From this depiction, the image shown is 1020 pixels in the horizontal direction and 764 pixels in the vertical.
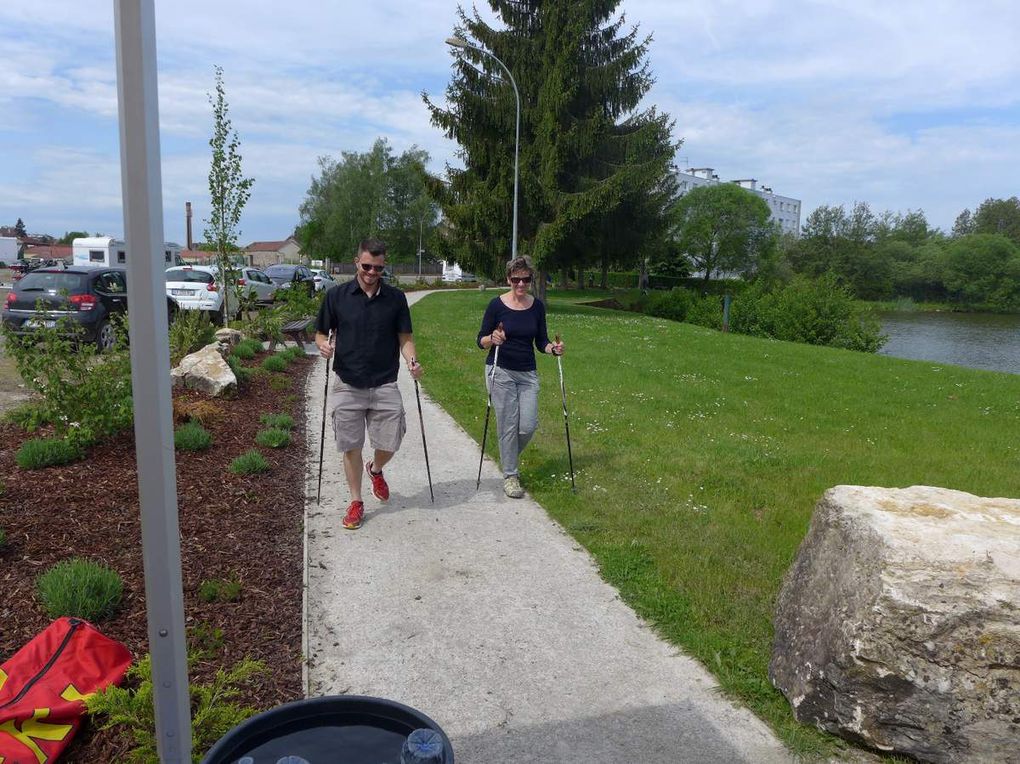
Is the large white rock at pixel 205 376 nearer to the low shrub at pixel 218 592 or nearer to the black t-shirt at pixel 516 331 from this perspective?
the black t-shirt at pixel 516 331

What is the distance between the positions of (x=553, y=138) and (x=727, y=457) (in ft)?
79.7

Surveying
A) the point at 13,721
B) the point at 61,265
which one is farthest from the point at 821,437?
the point at 61,265

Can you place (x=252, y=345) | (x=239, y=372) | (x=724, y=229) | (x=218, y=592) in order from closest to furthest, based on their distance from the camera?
(x=218, y=592) < (x=239, y=372) < (x=252, y=345) < (x=724, y=229)

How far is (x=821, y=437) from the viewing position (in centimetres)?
894

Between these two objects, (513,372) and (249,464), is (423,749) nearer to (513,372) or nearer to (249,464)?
(513,372)

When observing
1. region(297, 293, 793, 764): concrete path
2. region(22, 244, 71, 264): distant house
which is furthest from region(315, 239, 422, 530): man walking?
region(22, 244, 71, 264): distant house

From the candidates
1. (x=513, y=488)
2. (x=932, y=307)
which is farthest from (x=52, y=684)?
(x=932, y=307)

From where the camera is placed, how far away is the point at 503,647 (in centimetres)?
379

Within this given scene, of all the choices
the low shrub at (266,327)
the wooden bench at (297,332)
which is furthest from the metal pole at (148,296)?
the low shrub at (266,327)

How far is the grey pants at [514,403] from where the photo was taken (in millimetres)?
6258

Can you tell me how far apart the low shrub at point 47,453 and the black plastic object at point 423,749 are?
201 inches

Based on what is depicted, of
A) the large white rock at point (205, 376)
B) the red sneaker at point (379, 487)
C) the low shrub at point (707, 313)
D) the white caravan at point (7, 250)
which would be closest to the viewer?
the red sneaker at point (379, 487)

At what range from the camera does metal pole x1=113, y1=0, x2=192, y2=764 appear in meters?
1.72

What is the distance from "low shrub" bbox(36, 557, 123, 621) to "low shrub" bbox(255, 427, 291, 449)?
3.44 m
